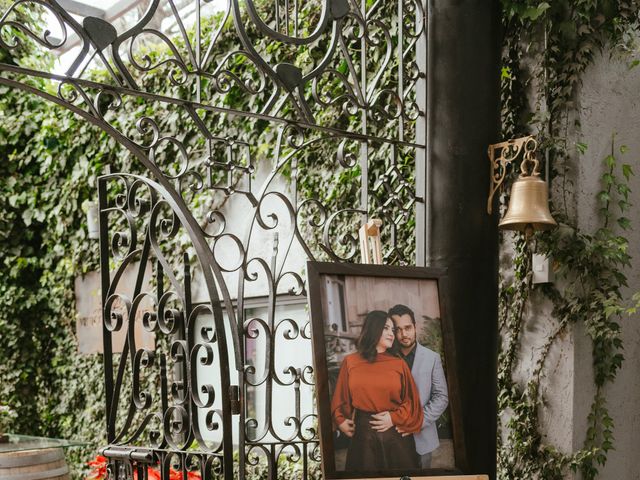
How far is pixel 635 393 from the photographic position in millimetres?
4066

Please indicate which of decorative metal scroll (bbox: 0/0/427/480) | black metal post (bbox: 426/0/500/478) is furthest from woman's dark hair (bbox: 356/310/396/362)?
black metal post (bbox: 426/0/500/478)

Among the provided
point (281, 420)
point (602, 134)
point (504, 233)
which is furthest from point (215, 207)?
point (602, 134)

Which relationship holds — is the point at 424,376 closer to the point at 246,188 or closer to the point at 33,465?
the point at 246,188

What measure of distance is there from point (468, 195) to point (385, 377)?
1.12 m

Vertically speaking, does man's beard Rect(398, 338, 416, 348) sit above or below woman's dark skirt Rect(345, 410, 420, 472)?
above

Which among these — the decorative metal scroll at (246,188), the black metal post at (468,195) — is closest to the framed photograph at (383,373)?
the decorative metal scroll at (246,188)

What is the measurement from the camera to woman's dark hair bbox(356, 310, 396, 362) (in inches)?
104

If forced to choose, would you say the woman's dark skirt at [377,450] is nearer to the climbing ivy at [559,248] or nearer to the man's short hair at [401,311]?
the man's short hair at [401,311]

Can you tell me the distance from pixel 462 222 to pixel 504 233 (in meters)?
0.64

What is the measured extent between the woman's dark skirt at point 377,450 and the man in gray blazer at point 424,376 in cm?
6

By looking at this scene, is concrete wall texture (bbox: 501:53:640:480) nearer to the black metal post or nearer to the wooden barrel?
the black metal post

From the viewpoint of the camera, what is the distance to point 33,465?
470 centimetres

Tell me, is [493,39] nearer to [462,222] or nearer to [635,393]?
[462,222]

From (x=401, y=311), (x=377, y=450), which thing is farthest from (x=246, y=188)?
(x=377, y=450)
